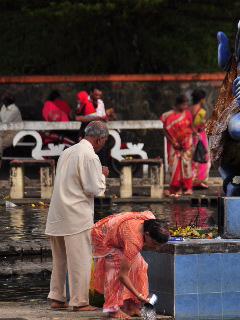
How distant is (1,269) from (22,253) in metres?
0.79

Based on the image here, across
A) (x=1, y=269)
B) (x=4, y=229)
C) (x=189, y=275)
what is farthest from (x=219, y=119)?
(x=4, y=229)

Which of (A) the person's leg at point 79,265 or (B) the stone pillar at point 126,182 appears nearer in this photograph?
(A) the person's leg at point 79,265

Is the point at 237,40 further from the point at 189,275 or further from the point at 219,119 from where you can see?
the point at 189,275

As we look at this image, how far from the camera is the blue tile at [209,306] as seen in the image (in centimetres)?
1215

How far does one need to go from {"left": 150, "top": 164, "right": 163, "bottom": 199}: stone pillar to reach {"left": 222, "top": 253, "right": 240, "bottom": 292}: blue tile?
11030 millimetres

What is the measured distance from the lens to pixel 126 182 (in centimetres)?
2353

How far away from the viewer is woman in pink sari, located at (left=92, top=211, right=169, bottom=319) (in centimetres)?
1180

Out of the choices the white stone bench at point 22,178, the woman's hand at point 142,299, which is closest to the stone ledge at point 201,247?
the woman's hand at point 142,299

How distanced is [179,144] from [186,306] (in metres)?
12.1

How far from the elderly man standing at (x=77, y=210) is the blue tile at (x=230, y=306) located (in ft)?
3.66

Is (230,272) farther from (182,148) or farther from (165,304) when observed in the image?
(182,148)

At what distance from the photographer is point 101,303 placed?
1263 centimetres

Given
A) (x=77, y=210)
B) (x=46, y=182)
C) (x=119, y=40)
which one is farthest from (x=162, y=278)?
(x=119, y=40)

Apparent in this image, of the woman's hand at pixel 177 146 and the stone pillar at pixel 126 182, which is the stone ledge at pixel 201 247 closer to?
the stone pillar at pixel 126 182
